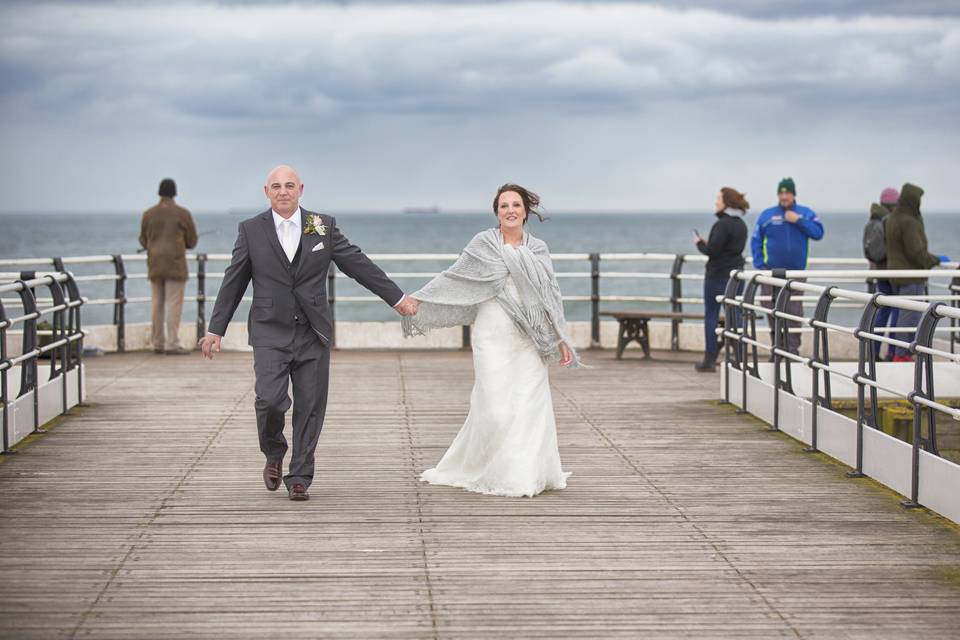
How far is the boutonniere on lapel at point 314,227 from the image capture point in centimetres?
721

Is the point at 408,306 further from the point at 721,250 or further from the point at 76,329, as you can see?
the point at 721,250

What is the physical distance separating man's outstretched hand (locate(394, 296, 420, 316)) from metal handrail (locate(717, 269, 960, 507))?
248cm

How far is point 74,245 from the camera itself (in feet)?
327

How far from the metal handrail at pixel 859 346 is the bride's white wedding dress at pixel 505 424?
182 centimetres

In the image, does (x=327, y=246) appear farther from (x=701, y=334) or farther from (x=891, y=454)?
(x=701, y=334)

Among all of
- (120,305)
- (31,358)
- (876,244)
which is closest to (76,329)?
(31,358)

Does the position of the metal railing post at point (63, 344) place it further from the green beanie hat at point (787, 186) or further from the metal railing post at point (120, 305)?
the green beanie hat at point (787, 186)

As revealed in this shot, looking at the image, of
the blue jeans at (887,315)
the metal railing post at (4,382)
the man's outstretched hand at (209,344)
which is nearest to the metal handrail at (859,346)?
the blue jeans at (887,315)

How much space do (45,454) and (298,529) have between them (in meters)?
2.93

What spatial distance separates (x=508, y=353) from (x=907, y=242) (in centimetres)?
679

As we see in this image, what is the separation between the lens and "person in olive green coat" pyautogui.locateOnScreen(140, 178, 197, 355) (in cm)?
1530

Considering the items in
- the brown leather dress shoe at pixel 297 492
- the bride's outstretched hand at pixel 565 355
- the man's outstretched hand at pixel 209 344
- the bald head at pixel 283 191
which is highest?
the bald head at pixel 283 191

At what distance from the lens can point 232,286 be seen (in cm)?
723

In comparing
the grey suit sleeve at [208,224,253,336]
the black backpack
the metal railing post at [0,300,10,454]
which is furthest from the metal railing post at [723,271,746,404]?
the metal railing post at [0,300,10,454]
